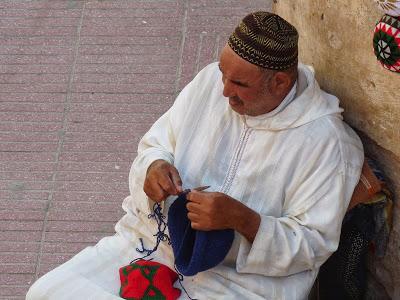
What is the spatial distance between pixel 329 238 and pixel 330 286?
2.22 feet

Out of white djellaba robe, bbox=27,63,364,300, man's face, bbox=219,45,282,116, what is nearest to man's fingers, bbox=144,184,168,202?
white djellaba robe, bbox=27,63,364,300

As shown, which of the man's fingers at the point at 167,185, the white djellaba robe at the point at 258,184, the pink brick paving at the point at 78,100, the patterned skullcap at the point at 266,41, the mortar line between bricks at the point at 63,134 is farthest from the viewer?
the pink brick paving at the point at 78,100

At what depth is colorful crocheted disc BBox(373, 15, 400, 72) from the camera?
2928 millimetres

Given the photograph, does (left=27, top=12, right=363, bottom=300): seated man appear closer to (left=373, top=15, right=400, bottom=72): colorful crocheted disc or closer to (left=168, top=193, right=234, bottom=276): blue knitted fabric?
(left=168, top=193, right=234, bottom=276): blue knitted fabric

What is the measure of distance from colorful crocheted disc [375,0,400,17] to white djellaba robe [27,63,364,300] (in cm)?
70

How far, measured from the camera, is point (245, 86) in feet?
11.2

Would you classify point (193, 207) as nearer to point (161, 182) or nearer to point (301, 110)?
point (161, 182)

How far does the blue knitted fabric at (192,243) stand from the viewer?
133 inches

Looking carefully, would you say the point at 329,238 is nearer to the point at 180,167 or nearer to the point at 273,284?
the point at 273,284

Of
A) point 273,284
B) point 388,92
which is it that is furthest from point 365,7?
point 273,284

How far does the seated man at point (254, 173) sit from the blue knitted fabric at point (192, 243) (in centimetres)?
6

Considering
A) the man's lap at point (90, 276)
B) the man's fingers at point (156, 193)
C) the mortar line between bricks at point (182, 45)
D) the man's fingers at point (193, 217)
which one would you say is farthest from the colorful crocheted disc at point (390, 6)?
the mortar line between bricks at point (182, 45)

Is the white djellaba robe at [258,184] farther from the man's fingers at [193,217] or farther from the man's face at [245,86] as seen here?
the man's fingers at [193,217]

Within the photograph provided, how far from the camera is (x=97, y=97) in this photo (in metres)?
5.61
